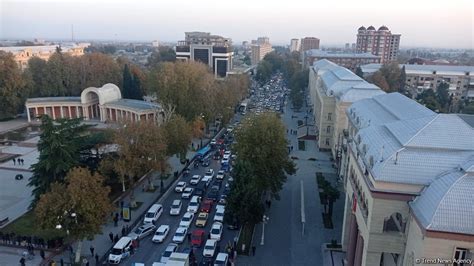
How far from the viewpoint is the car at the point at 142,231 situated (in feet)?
88.3

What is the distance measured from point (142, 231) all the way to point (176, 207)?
4.47 metres

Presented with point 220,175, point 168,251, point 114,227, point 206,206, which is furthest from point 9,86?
point 168,251

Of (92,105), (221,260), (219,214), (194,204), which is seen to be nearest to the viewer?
(221,260)

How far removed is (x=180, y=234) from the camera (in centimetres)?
2712

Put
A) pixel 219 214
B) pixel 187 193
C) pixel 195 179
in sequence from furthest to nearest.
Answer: pixel 195 179, pixel 187 193, pixel 219 214

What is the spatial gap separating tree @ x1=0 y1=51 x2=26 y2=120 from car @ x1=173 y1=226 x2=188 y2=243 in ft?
166

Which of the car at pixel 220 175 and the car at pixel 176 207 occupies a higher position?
the car at pixel 220 175

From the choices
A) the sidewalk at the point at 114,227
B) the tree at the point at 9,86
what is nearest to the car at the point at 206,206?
the sidewalk at the point at 114,227

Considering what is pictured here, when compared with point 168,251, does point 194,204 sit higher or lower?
higher

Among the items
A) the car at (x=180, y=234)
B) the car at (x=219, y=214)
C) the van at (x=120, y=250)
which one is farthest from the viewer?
the car at (x=219, y=214)

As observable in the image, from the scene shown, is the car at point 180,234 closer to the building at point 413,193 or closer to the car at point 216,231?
the car at point 216,231

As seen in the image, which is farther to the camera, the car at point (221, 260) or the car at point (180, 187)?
the car at point (180, 187)

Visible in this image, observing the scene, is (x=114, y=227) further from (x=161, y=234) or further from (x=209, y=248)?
(x=209, y=248)

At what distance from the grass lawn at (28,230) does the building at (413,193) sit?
20841 millimetres
